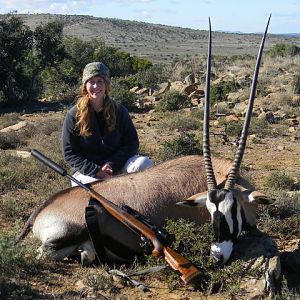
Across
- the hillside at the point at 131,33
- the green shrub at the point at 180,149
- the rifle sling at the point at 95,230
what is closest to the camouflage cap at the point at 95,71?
the rifle sling at the point at 95,230

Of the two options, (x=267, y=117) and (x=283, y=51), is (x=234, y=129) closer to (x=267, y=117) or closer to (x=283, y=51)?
(x=267, y=117)

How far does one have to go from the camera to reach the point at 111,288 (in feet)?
16.1

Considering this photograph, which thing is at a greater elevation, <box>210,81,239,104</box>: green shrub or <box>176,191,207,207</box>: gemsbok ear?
<box>176,191,207,207</box>: gemsbok ear

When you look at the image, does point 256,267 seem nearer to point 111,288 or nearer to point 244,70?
point 111,288

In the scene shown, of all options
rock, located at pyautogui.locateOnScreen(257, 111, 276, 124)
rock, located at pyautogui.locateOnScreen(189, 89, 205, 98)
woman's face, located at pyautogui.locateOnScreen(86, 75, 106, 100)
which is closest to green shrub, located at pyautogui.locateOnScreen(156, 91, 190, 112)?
rock, located at pyautogui.locateOnScreen(189, 89, 205, 98)

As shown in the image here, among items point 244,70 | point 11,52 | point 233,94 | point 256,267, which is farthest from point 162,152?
point 244,70

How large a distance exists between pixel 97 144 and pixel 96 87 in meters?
0.71

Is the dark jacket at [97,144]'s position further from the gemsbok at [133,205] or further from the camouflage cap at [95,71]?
the gemsbok at [133,205]

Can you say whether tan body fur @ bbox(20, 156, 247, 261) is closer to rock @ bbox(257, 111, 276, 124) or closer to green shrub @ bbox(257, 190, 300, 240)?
green shrub @ bbox(257, 190, 300, 240)

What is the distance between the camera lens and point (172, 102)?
18.1 m

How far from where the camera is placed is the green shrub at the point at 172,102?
59.3 ft

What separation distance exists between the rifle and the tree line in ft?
55.2

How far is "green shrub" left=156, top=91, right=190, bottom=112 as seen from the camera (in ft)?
59.3

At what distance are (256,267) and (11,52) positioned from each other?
18.5m
